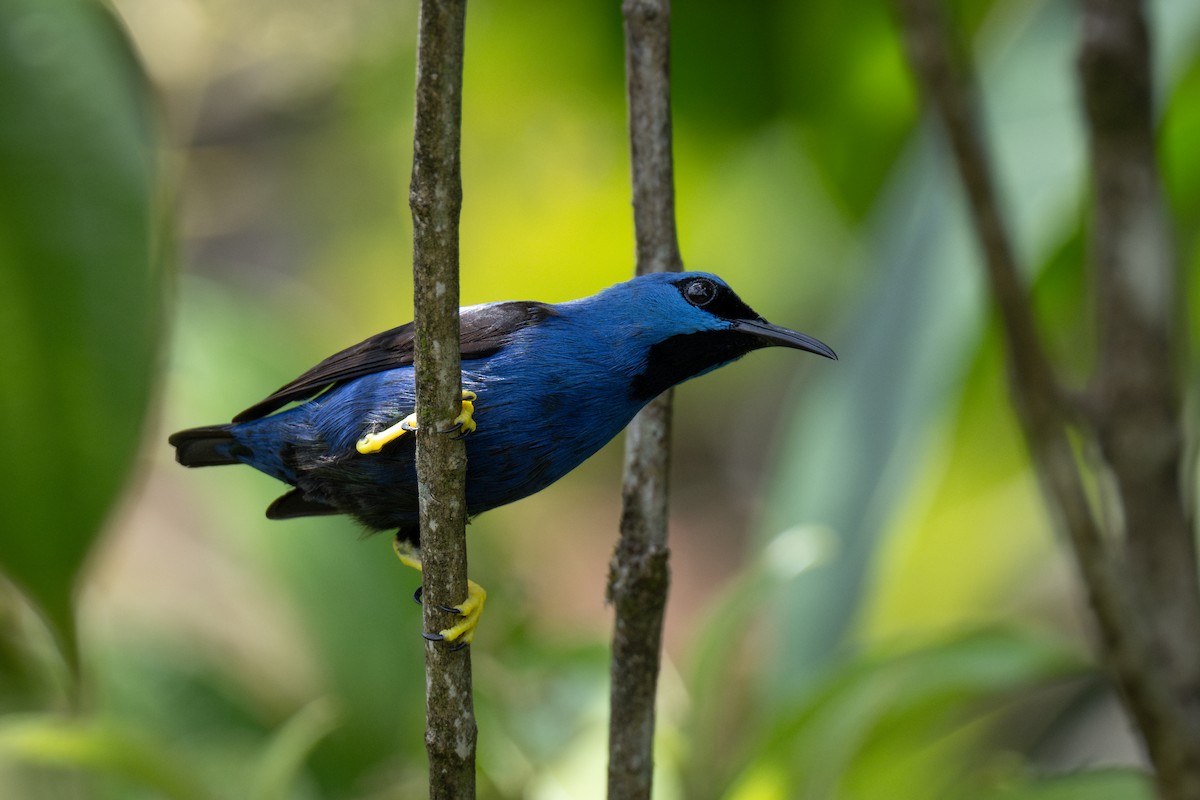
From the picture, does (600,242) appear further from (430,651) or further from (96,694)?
(430,651)

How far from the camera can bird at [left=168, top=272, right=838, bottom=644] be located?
249cm

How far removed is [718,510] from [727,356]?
6.60 m

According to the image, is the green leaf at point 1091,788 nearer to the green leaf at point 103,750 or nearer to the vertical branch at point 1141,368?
the vertical branch at point 1141,368

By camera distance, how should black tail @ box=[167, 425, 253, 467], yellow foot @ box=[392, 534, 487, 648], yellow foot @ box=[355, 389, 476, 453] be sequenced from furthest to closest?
black tail @ box=[167, 425, 253, 467]
yellow foot @ box=[355, 389, 476, 453]
yellow foot @ box=[392, 534, 487, 648]

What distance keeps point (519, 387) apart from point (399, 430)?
0.84ft

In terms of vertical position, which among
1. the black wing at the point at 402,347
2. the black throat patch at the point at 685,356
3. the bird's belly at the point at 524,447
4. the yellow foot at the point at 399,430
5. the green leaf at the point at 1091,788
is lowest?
the green leaf at the point at 1091,788

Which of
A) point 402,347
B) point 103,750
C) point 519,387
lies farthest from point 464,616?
point 103,750

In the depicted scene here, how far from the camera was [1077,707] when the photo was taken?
507 centimetres

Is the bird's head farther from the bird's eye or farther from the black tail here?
the black tail

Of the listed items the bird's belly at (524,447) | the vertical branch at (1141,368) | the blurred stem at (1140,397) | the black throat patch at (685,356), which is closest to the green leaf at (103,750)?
the bird's belly at (524,447)

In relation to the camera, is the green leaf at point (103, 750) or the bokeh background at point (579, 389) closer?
the green leaf at point (103, 750)

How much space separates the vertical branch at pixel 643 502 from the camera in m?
2.49

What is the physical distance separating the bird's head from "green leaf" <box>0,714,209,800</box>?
179 centimetres

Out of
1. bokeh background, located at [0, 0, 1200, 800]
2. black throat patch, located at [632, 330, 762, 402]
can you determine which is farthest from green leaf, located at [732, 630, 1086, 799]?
black throat patch, located at [632, 330, 762, 402]
